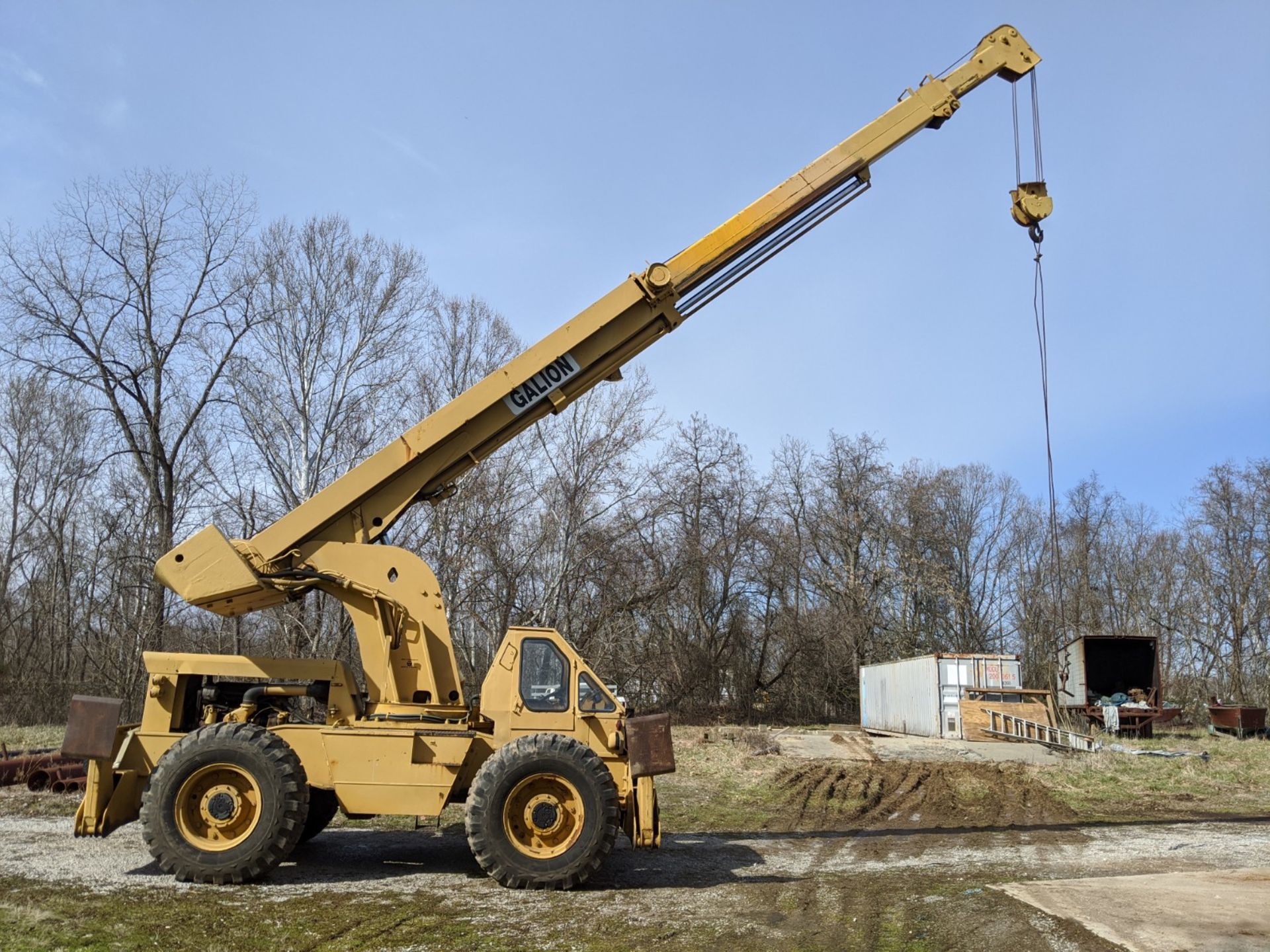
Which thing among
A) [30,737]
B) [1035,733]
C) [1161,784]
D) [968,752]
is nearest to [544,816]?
[1161,784]

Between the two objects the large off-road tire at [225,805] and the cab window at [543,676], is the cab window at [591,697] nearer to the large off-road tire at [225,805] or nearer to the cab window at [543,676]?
the cab window at [543,676]

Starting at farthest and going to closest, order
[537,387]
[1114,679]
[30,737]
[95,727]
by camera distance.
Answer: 1. [1114,679]
2. [30,737]
3. [537,387]
4. [95,727]

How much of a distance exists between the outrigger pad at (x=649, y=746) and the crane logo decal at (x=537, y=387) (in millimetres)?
3316

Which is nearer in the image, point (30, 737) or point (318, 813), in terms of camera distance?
point (318, 813)

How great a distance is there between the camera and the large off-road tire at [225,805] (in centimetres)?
803

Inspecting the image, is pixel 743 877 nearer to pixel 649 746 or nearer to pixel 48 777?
pixel 649 746

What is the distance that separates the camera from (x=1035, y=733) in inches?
871

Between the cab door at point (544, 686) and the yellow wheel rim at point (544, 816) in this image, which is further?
the cab door at point (544, 686)

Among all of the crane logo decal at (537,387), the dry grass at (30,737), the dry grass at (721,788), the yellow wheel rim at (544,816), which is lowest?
the dry grass at (721,788)

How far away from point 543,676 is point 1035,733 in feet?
55.5

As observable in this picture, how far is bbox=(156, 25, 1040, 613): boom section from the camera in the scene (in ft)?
30.7

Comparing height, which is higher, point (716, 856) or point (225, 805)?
point (225, 805)

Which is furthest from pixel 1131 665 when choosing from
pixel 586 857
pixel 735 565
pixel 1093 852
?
pixel 586 857

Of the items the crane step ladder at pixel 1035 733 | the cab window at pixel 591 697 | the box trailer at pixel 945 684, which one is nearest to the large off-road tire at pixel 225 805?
the cab window at pixel 591 697
